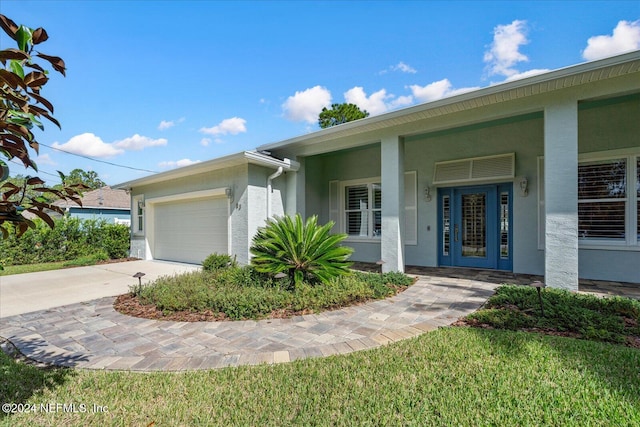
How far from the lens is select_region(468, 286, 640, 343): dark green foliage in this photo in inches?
150

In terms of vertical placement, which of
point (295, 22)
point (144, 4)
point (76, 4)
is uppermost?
point (295, 22)

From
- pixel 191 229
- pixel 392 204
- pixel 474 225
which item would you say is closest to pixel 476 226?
pixel 474 225

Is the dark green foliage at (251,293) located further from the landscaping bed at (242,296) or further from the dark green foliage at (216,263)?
the dark green foliage at (216,263)

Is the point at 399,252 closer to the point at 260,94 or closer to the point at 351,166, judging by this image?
the point at 351,166

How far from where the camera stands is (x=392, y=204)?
7.38 m

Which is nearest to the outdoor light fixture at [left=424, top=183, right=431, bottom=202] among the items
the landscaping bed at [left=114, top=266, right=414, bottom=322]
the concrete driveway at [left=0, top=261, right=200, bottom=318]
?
the landscaping bed at [left=114, top=266, right=414, bottom=322]

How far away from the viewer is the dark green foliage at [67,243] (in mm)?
11320

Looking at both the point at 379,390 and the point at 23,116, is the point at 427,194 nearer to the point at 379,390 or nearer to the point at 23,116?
the point at 379,390

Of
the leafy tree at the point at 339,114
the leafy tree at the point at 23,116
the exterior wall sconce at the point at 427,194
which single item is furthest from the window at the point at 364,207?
the leafy tree at the point at 339,114

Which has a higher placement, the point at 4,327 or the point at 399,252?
the point at 399,252

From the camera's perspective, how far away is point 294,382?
2.67 metres

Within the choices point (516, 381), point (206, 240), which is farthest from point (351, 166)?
point (516, 381)

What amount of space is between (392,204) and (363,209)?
116 inches

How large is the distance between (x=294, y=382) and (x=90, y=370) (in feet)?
7.04
